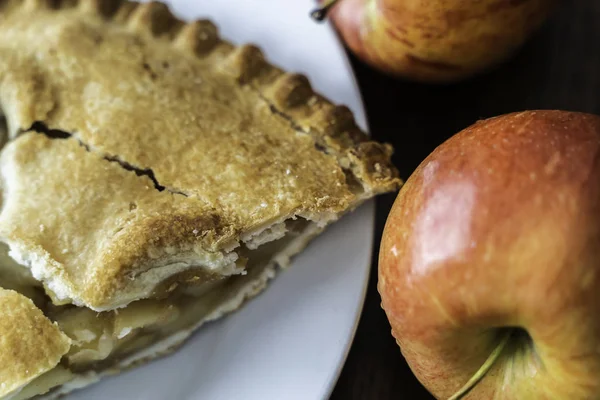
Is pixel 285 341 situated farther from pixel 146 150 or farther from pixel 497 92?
pixel 497 92

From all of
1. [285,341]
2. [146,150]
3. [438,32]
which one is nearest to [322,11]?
[438,32]

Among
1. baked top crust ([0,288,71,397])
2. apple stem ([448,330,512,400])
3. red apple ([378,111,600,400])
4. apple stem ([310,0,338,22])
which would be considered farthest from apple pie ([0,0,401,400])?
apple stem ([448,330,512,400])

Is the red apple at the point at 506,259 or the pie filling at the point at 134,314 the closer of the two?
the red apple at the point at 506,259

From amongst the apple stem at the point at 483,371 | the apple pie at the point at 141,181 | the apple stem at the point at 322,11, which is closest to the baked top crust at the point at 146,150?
the apple pie at the point at 141,181

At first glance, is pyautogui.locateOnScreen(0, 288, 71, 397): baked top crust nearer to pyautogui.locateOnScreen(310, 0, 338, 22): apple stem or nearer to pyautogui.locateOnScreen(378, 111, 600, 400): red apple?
pyautogui.locateOnScreen(378, 111, 600, 400): red apple

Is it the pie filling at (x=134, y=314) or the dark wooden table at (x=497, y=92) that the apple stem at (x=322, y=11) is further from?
the pie filling at (x=134, y=314)
